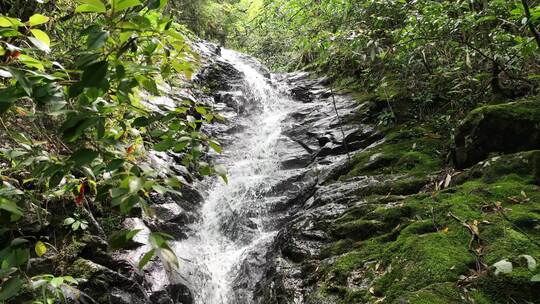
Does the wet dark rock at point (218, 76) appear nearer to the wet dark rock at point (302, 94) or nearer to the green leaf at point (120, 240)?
the wet dark rock at point (302, 94)

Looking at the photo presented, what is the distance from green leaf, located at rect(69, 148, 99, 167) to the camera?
1067 mm

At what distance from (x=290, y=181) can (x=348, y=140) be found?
1.60 meters

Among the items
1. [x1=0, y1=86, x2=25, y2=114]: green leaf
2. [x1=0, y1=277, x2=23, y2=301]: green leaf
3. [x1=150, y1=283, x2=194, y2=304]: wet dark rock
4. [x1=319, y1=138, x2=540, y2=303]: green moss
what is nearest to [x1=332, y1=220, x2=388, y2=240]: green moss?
[x1=319, y1=138, x2=540, y2=303]: green moss

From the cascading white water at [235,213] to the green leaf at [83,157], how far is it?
17.3 ft

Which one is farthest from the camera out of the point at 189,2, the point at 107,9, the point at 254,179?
the point at 189,2

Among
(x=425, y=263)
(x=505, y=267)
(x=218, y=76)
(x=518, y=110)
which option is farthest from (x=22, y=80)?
(x=218, y=76)

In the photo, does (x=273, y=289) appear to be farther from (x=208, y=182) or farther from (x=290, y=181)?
(x=208, y=182)

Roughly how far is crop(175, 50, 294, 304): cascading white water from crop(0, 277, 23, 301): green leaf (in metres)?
5.06

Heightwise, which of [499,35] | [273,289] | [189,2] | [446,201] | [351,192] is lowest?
[273,289]

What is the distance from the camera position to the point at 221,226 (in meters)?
7.62

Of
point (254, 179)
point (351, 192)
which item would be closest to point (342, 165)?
point (351, 192)

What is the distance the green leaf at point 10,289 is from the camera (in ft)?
3.47

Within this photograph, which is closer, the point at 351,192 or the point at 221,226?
the point at 351,192

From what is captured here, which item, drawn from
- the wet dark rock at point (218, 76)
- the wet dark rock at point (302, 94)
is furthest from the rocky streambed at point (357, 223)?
the wet dark rock at point (218, 76)
